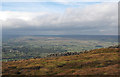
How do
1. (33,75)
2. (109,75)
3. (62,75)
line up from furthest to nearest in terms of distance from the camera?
(33,75) < (62,75) < (109,75)

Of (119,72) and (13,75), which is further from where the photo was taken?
(13,75)

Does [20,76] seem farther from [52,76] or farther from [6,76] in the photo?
[52,76]

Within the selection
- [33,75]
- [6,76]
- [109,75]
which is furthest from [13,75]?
[109,75]

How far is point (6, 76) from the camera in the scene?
34031mm

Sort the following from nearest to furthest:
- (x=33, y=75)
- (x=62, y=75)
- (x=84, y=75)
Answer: (x=84, y=75) → (x=62, y=75) → (x=33, y=75)

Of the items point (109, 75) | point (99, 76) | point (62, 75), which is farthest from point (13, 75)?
point (109, 75)

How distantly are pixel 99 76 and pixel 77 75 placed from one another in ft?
17.0

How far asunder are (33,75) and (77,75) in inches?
476

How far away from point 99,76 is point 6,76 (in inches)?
982

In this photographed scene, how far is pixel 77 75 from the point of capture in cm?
2914

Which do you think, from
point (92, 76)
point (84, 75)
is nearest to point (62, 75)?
point (84, 75)

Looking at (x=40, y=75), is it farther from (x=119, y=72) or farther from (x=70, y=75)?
(x=119, y=72)

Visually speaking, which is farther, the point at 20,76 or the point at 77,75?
the point at 20,76

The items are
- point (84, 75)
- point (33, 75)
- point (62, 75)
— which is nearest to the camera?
point (84, 75)
